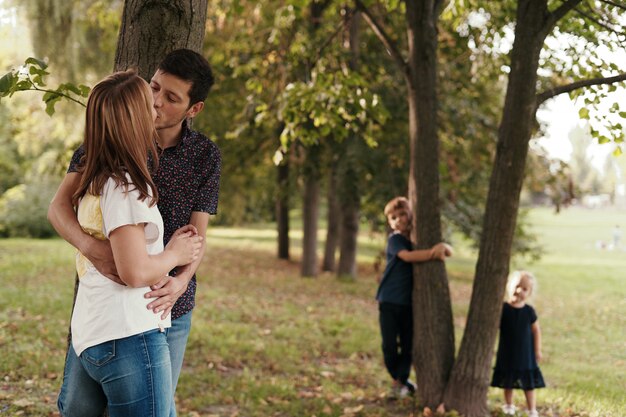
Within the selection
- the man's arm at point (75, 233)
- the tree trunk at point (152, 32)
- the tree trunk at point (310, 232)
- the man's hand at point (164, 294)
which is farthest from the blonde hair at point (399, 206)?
the tree trunk at point (310, 232)

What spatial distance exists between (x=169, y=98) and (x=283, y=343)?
5921 mm

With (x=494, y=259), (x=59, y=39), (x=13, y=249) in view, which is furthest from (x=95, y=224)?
(x=13, y=249)

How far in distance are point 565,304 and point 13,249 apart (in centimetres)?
1423

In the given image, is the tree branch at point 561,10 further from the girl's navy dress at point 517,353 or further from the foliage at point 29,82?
the foliage at point 29,82

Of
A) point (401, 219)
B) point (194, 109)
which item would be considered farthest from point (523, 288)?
point (194, 109)

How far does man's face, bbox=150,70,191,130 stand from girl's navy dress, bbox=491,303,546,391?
393cm

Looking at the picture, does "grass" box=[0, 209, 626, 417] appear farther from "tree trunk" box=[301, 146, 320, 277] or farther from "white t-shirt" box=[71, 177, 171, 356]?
"white t-shirt" box=[71, 177, 171, 356]

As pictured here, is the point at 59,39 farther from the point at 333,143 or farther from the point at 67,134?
the point at 333,143

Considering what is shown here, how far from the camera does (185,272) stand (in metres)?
2.53

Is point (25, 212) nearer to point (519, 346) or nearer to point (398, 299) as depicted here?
point (398, 299)

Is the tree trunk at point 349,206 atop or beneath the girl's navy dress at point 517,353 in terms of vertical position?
atop

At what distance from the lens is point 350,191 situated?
38.7ft

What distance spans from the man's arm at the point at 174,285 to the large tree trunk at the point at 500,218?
3041 millimetres

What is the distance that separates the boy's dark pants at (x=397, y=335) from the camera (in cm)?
584
